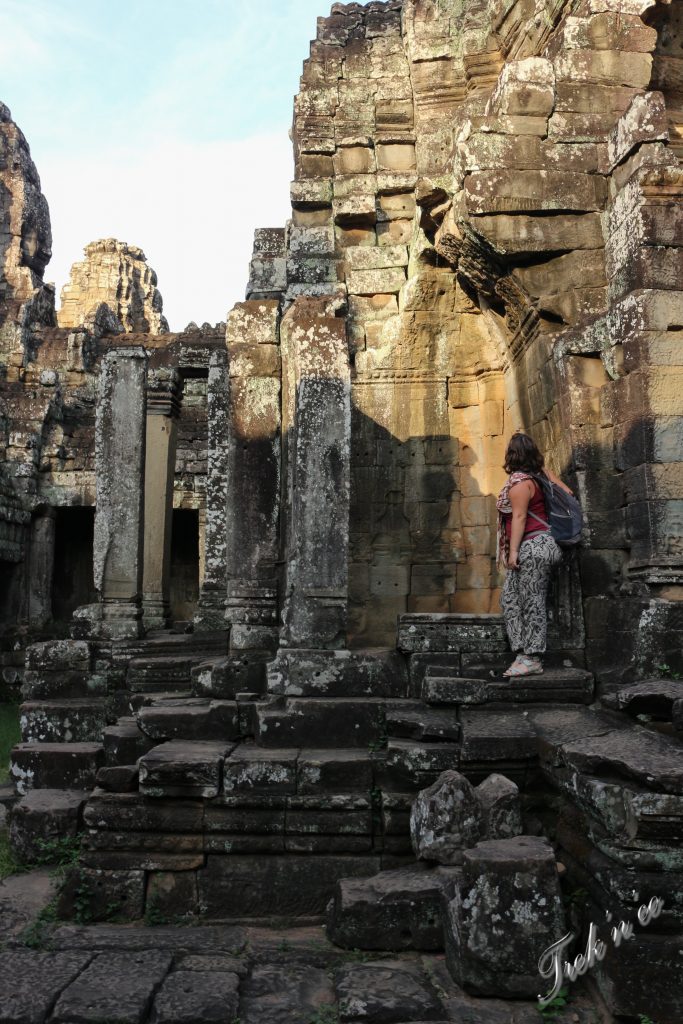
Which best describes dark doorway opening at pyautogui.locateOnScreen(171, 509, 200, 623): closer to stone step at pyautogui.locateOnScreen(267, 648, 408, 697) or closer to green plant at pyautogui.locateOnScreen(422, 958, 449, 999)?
stone step at pyautogui.locateOnScreen(267, 648, 408, 697)

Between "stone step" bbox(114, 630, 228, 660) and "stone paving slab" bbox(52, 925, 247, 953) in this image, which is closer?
"stone paving slab" bbox(52, 925, 247, 953)

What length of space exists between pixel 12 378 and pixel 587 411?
15.5 metres

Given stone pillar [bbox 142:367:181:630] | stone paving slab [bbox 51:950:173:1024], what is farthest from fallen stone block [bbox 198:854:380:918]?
stone pillar [bbox 142:367:181:630]

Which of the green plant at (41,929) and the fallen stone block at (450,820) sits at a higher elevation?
the fallen stone block at (450,820)


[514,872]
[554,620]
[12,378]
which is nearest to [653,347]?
[554,620]

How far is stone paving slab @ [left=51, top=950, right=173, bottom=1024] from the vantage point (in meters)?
3.35

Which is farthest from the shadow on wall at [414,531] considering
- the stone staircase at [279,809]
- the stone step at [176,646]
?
the stone staircase at [279,809]

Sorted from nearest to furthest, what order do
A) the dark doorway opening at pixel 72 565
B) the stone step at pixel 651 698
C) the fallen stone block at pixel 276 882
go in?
the stone step at pixel 651 698
the fallen stone block at pixel 276 882
the dark doorway opening at pixel 72 565

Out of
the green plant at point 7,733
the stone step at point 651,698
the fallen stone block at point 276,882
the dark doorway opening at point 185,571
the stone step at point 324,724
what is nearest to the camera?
the stone step at point 651,698

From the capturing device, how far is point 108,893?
4586 mm

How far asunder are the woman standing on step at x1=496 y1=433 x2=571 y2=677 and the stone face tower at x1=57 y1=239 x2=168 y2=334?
23.9 metres

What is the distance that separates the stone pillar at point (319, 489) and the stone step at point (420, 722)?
0.75 meters

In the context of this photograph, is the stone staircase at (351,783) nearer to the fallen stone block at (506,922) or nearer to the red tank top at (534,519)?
the fallen stone block at (506,922)

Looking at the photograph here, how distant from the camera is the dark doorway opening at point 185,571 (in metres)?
18.8
